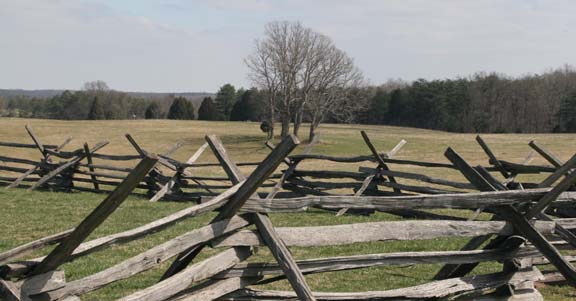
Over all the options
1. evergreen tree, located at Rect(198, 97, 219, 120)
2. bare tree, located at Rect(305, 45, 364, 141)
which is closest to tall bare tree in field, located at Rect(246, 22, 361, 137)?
bare tree, located at Rect(305, 45, 364, 141)

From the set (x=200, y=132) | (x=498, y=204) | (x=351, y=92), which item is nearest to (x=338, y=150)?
(x=351, y=92)

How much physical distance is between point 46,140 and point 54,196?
104 ft

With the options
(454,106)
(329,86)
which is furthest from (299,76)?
(454,106)

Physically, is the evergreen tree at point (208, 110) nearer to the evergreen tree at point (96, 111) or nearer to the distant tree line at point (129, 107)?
the distant tree line at point (129, 107)

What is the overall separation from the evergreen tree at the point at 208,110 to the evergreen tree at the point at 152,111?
32.3 feet

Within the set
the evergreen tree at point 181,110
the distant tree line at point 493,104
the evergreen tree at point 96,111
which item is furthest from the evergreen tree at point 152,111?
the distant tree line at point 493,104

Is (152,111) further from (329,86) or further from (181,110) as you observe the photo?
(329,86)

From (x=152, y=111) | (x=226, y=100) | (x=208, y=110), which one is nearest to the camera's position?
(x=208, y=110)

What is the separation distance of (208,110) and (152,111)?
11414 millimetres

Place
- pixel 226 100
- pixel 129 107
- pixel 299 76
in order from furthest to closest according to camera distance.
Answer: pixel 129 107, pixel 226 100, pixel 299 76

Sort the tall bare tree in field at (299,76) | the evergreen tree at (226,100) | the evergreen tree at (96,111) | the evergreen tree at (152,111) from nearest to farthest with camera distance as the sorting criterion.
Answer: the tall bare tree in field at (299,76)
the evergreen tree at (96,111)
the evergreen tree at (226,100)
the evergreen tree at (152,111)

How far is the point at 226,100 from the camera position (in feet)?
278

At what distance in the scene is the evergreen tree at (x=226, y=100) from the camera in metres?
84.4

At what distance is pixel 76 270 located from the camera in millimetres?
6496
